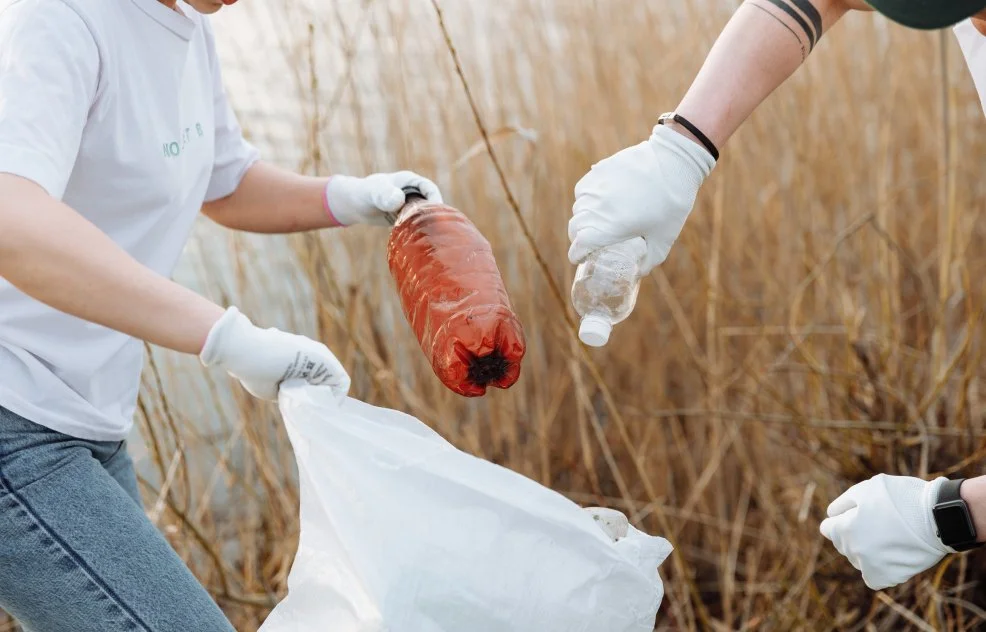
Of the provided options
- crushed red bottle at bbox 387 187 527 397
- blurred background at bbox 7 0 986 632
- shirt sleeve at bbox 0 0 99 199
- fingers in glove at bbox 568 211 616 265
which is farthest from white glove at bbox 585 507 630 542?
blurred background at bbox 7 0 986 632

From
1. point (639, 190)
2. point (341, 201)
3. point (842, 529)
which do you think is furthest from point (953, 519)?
point (341, 201)

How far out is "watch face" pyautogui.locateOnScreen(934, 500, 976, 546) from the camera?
99cm

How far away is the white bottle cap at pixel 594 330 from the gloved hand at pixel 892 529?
34 centimetres

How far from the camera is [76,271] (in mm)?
933

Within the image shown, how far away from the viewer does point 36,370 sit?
3.47ft

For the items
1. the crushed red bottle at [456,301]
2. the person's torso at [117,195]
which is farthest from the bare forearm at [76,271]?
the crushed red bottle at [456,301]

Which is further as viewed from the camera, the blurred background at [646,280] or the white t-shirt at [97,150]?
the blurred background at [646,280]

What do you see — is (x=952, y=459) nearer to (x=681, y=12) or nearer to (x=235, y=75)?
(x=681, y=12)

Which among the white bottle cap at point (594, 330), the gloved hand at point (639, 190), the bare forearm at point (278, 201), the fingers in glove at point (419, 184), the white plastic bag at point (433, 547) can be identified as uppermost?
the gloved hand at point (639, 190)

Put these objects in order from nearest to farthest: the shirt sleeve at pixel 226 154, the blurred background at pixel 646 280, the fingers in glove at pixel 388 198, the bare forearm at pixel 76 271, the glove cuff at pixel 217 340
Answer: the bare forearm at pixel 76 271
the glove cuff at pixel 217 340
the fingers in glove at pixel 388 198
the shirt sleeve at pixel 226 154
the blurred background at pixel 646 280

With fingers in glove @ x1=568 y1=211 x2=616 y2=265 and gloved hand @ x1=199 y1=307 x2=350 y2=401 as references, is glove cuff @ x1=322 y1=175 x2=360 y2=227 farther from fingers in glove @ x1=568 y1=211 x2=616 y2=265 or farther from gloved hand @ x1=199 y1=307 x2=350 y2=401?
fingers in glove @ x1=568 y1=211 x2=616 y2=265

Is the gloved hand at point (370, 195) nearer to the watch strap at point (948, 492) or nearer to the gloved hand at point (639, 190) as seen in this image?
the gloved hand at point (639, 190)

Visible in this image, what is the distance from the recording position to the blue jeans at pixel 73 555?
997 mm

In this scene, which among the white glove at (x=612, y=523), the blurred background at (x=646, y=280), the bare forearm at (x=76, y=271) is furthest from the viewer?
the blurred background at (x=646, y=280)
